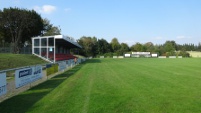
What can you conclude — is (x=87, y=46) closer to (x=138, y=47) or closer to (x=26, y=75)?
(x=138, y=47)

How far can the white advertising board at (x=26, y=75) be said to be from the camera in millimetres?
13719

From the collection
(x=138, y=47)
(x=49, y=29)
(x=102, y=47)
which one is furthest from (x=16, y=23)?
(x=138, y=47)

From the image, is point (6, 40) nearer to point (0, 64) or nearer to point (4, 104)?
point (0, 64)

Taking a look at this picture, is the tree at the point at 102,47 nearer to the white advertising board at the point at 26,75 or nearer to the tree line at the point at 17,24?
the tree line at the point at 17,24

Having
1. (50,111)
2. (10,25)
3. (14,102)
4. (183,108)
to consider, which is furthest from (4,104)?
(10,25)

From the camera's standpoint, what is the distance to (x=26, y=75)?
1520 centimetres

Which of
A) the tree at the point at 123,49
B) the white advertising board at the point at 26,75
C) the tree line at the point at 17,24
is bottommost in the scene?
the white advertising board at the point at 26,75

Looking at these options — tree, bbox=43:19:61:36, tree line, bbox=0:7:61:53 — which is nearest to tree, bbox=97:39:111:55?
tree, bbox=43:19:61:36

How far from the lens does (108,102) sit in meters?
10.5

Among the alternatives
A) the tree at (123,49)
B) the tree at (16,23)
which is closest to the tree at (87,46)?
the tree at (123,49)

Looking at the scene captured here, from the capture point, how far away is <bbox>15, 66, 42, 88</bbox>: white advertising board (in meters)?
13.7

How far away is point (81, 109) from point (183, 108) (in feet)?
12.0

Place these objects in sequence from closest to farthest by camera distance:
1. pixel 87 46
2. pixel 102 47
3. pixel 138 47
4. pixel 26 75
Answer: pixel 26 75 → pixel 87 46 → pixel 102 47 → pixel 138 47

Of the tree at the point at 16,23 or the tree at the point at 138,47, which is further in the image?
the tree at the point at 138,47
